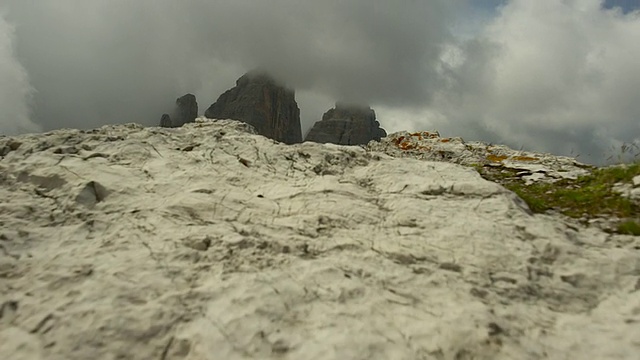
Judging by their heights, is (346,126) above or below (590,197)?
above

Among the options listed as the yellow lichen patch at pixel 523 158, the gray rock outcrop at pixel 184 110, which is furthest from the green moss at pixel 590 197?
the gray rock outcrop at pixel 184 110

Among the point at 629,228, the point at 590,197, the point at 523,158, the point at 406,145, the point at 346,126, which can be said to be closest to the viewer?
the point at 629,228

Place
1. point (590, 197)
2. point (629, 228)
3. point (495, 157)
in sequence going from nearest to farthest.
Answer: point (629, 228) → point (590, 197) → point (495, 157)

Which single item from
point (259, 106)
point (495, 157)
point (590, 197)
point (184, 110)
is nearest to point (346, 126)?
point (259, 106)

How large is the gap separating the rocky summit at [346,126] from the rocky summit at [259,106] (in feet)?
54.9

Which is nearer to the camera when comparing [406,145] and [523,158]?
[523,158]

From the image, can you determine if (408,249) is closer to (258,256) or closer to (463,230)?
(463,230)

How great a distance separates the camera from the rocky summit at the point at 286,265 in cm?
486

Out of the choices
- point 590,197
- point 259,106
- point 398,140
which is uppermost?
point 259,106

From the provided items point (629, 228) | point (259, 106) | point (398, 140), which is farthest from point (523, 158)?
point (259, 106)

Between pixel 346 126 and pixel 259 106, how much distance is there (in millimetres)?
40703

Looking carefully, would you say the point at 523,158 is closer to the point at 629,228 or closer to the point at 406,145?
the point at 406,145

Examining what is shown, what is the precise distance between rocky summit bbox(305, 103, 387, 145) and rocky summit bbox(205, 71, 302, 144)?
54.9ft

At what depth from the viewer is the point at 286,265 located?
20.3ft
